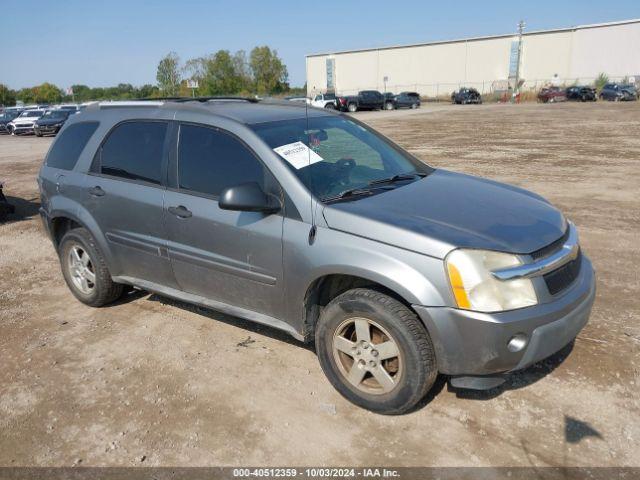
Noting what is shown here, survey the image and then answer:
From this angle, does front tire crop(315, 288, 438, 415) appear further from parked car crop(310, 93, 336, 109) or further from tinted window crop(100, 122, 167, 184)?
parked car crop(310, 93, 336, 109)

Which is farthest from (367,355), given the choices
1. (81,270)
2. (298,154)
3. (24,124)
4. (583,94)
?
(583,94)

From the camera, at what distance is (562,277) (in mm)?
3062

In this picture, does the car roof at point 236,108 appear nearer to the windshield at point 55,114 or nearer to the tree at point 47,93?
the windshield at point 55,114

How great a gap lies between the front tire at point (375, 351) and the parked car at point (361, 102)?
134 feet

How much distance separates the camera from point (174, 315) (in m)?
4.70

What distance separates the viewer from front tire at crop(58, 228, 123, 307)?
4.65m

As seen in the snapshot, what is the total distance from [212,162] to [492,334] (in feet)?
7.23

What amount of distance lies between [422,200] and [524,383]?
1338 mm

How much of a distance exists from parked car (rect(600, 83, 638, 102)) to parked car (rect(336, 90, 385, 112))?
21.5 meters

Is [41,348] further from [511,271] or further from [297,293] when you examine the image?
[511,271]

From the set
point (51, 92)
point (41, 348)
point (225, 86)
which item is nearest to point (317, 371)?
point (41, 348)

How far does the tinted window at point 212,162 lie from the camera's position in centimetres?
361

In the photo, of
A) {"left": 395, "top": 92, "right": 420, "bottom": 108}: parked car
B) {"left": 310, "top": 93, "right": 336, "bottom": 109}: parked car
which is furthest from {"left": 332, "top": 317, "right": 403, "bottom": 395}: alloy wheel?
{"left": 395, "top": 92, "right": 420, "bottom": 108}: parked car

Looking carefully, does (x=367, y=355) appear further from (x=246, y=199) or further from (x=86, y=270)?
(x=86, y=270)
